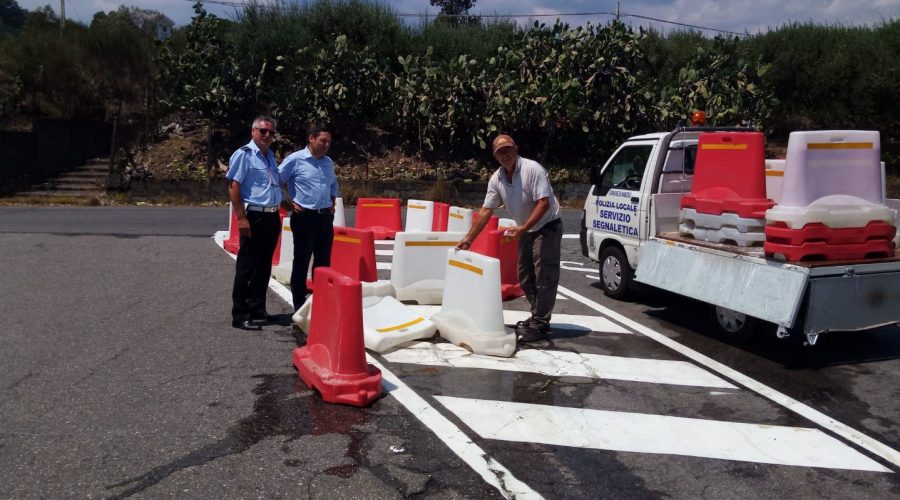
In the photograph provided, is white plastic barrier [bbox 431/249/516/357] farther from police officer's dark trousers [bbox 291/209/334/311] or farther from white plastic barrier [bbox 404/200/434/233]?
white plastic barrier [bbox 404/200/434/233]

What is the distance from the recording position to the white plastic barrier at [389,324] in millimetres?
7191

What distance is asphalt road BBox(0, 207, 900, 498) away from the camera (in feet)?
14.8

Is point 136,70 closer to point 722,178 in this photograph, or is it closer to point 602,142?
point 602,142

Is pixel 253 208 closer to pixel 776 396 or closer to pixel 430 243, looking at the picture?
pixel 430 243

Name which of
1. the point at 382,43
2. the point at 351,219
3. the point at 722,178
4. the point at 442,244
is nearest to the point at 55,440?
the point at 442,244

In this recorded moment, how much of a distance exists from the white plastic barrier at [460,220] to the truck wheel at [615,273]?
2.48 metres

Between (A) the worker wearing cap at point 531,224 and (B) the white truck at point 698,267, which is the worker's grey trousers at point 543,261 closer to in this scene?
(A) the worker wearing cap at point 531,224

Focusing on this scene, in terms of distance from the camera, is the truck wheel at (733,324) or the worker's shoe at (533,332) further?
the worker's shoe at (533,332)

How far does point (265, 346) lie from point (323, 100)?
64.6 ft

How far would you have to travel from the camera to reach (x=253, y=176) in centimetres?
761

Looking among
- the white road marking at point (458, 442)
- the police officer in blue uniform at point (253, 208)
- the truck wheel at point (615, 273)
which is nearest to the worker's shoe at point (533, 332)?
the white road marking at point (458, 442)

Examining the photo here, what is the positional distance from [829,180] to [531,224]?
252cm

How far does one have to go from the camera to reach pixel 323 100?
26.0 meters

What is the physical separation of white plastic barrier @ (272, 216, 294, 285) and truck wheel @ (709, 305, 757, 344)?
5.07 m
